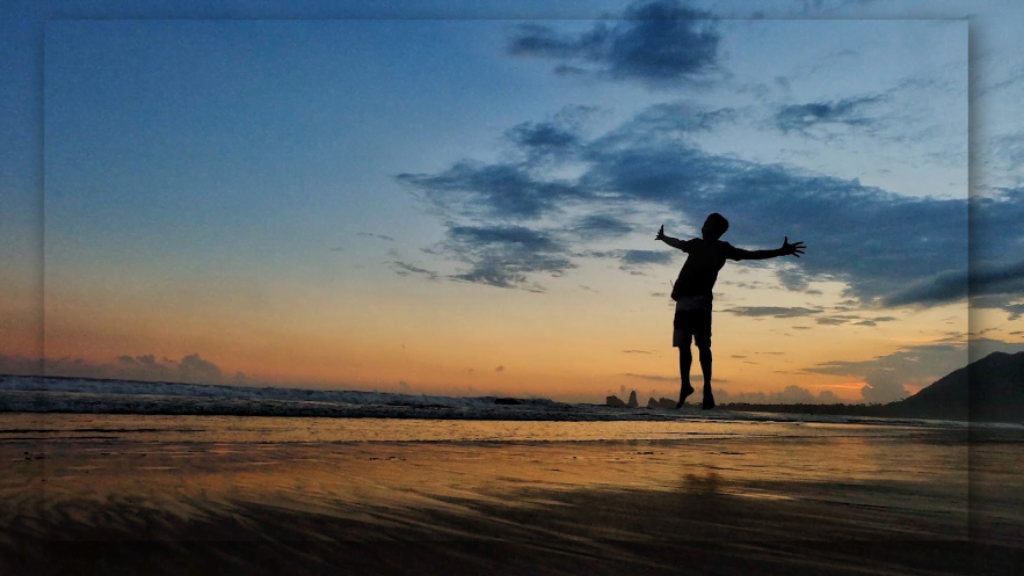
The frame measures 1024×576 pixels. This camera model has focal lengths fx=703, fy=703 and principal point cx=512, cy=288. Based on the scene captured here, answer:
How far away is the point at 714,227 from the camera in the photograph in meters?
5.39

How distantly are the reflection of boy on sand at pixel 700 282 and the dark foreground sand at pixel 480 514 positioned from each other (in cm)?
91

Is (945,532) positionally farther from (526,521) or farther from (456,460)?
(456,460)

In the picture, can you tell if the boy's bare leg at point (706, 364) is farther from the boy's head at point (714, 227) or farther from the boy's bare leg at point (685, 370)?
the boy's head at point (714, 227)

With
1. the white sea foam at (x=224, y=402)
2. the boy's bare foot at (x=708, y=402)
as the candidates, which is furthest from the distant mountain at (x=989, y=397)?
the boy's bare foot at (x=708, y=402)

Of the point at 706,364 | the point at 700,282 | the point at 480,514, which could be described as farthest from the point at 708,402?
the point at 480,514

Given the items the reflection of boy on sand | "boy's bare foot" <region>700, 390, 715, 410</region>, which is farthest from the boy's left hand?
"boy's bare foot" <region>700, 390, 715, 410</region>

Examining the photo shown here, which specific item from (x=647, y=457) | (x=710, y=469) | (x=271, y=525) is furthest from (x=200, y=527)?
(x=647, y=457)

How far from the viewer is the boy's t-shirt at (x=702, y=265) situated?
209 inches

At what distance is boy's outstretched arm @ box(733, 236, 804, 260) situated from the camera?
17.2 feet

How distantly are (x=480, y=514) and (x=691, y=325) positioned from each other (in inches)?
119

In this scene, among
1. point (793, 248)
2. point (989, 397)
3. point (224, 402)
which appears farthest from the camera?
point (989, 397)

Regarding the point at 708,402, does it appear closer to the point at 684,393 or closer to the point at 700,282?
the point at 684,393

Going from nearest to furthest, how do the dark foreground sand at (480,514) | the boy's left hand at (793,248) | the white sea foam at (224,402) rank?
the dark foreground sand at (480,514) → the boy's left hand at (793,248) → the white sea foam at (224,402)

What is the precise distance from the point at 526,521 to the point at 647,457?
3518 millimetres
